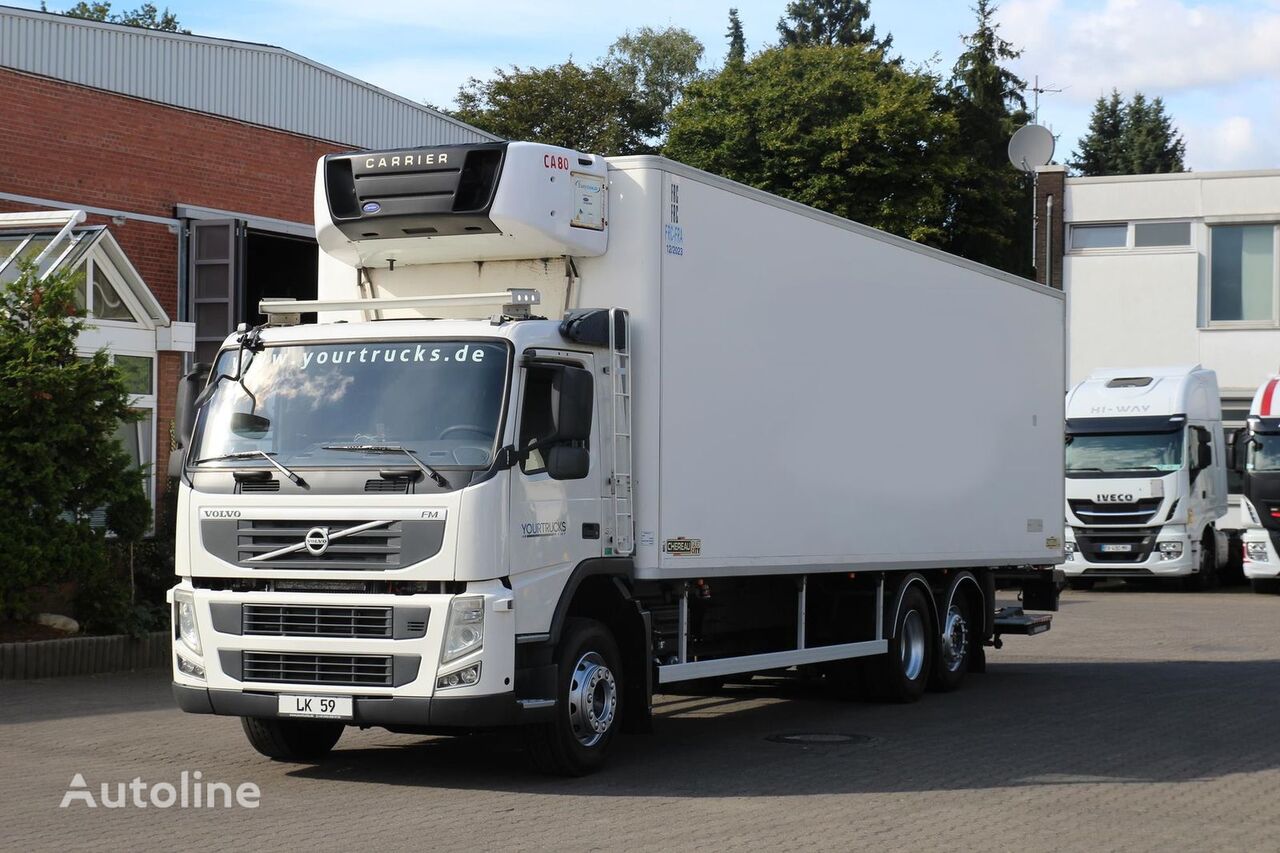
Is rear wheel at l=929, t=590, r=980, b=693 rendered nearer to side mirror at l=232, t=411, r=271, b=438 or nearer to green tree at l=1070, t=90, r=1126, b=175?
side mirror at l=232, t=411, r=271, b=438

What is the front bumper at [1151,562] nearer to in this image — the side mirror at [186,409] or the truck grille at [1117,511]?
the truck grille at [1117,511]

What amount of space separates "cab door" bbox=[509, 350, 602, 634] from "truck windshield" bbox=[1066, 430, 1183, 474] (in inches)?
A: 846

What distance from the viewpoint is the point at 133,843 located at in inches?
319

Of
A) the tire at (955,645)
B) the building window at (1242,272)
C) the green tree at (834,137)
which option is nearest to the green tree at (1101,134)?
the green tree at (834,137)

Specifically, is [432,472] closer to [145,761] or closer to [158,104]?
[145,761]

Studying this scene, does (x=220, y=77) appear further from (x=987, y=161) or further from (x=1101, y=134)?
(x=1101, y=134)

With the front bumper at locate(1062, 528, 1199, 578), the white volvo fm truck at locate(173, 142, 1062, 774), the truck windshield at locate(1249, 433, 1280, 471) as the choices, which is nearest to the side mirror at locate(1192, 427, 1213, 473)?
the truck windshield at locate(1249, 433, 1280, 471)

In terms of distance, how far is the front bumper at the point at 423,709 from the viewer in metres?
9.23

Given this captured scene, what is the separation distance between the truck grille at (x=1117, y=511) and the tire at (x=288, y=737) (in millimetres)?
21475

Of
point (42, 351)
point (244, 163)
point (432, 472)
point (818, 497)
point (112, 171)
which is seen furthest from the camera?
point (244, 163)

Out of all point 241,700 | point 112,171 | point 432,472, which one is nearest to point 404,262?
point 432,472

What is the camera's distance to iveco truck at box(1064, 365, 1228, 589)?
2944 centimetres

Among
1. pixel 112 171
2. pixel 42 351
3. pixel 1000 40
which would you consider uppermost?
pixel 1000 40

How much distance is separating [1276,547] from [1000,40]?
4076 cm
